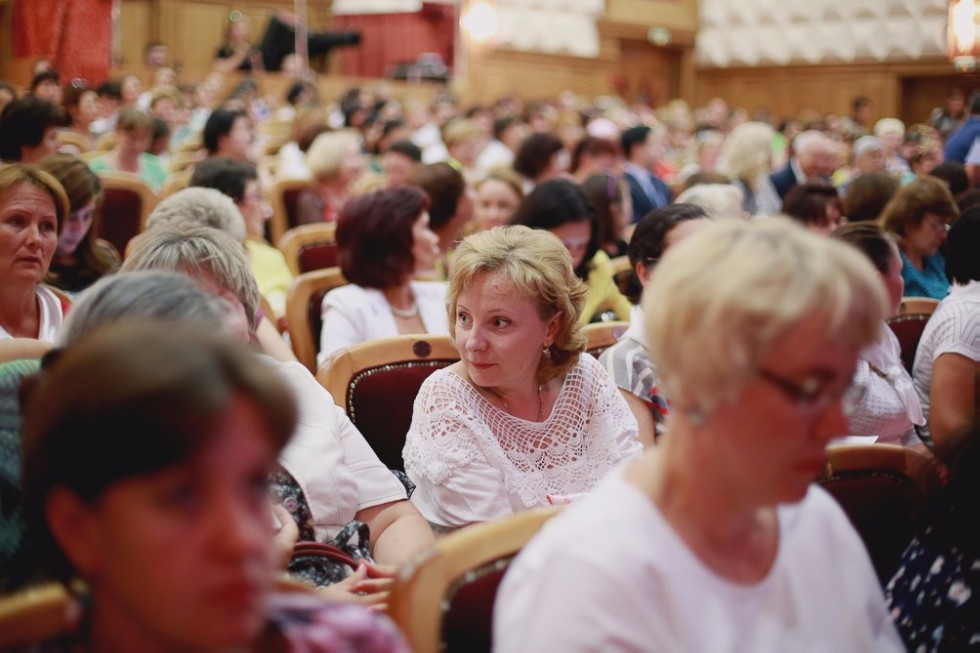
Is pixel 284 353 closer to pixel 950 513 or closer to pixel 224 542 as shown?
pixel 950 513

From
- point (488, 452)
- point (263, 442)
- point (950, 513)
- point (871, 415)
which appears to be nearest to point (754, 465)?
point (263, 442)

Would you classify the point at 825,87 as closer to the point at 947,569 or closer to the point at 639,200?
the point at 639,200

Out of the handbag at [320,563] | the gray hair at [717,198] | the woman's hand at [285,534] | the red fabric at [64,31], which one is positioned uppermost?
the red fabric at [64,31]

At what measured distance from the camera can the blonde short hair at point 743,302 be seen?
3.54 ft

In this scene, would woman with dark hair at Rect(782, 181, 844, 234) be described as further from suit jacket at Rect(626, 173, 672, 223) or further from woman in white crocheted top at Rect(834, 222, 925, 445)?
suit jacket at Rect(626, 173, 672, 223)

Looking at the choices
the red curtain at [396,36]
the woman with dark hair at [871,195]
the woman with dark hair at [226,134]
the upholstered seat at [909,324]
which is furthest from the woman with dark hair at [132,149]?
the red curtain at [396,36]

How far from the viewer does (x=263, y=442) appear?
94 cm

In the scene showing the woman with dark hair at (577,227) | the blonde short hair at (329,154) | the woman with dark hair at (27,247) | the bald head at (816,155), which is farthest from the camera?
the bald head at (816,155)

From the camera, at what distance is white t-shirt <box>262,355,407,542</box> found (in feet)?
6.26

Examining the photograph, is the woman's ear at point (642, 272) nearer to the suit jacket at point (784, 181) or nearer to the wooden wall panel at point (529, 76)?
the suit jacket at point (784, 181)

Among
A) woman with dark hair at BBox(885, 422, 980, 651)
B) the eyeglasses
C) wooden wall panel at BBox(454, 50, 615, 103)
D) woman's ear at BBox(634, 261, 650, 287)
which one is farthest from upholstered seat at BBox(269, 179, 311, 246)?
wooden wall panel at BBox(454, 50, 615, 103)

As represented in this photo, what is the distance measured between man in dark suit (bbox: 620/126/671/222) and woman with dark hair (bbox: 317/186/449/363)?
372cm

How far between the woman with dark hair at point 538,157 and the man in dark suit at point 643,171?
0.71 m

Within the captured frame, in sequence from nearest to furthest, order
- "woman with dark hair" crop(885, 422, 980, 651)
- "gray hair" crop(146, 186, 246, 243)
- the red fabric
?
"woman with dark hair" crop(885, 422, 980, 651)
"gray hair" crop(146, 186, 246, 243)
the red fabric
